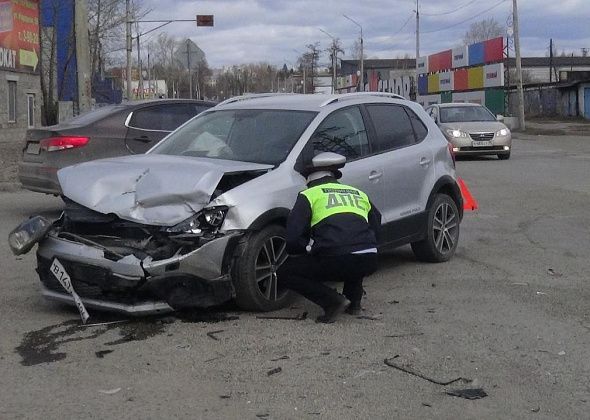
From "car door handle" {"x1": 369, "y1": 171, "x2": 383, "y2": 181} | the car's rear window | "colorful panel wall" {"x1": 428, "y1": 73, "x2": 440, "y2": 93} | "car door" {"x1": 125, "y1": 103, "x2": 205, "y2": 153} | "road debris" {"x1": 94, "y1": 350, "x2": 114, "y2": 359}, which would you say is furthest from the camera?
"colorful panel wall" {"x1": 428, "y1": 73, "x2": 440, "y2": 93}

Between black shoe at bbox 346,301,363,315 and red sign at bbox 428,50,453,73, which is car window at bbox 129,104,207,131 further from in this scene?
red sign at bbox 428,50,453,73

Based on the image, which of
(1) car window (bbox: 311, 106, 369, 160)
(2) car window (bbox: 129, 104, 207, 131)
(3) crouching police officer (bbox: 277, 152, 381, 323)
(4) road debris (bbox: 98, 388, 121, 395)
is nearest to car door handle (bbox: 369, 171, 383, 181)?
(1) car window (bbox: 311, 106, 369, 160)

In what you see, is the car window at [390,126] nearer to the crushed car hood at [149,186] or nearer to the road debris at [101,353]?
the crushed car hood at [149,186]

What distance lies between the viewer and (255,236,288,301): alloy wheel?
6.28m

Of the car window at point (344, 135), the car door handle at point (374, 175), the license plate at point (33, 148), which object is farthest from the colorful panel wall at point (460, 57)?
→ the car door handle at point (374, 175)

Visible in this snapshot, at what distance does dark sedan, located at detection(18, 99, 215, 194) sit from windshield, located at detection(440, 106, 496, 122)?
509 inches

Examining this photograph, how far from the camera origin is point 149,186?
6.18 m

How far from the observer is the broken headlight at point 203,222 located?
5.99 metres

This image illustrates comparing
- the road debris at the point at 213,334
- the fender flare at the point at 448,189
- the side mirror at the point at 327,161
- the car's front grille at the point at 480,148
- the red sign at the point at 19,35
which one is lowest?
the road debris at the point at 213,334

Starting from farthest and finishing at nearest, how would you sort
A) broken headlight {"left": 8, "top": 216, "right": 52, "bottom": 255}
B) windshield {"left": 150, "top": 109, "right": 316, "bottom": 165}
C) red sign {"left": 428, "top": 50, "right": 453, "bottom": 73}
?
red sign {"left": 428, "top": 50, "right": 453, "bottom": 73} → windshield {"left": 150, "top": 109, "right": 316, "bottom": 165} → broken headlight {"left": 8, "top": 216, "right": 52, "bottom": 255}

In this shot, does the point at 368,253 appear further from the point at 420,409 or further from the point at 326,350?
the point at 420,409

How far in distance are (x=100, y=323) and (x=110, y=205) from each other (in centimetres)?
87

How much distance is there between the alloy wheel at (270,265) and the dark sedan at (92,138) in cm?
528

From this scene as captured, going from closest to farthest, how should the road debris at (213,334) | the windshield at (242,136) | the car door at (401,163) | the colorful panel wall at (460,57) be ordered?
the road debris at (213,334) < the windshield at (242,136) < the car door at (401,163) < the colorful panel wall at (460,57)
